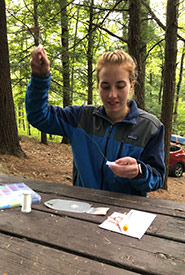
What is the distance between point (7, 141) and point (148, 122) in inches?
191

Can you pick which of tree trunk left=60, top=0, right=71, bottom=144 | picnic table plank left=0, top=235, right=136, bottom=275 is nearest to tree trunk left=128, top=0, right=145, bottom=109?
tree trunk left=60, top=0, right=71, bottom=144

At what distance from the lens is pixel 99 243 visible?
1107mm

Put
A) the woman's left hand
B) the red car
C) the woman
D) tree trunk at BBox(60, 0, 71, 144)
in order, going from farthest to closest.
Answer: the red car < tree trunk at BBox(60, 0, 71, 144) < the woman < the woman's left hand

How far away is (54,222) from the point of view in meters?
1.31

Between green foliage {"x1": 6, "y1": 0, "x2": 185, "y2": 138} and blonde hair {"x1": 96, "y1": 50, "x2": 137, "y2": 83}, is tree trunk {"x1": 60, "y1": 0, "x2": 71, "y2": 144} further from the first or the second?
blonde hair {"x1": 96, "y1": 50, "x2": 137, "y2": 83}

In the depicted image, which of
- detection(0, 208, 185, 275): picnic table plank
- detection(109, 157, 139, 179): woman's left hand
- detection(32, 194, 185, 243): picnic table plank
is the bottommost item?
detection(32, 194, 185, 243): picnic table plank

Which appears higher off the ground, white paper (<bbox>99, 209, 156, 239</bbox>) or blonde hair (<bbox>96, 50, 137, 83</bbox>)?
blonde hair (<bbox>96, 50, 137, 83</bbox>)

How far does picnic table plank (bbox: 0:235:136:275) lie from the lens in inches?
35.8

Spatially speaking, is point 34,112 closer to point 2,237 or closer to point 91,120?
point 91,120

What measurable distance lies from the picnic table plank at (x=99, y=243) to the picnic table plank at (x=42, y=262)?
0.04 meters

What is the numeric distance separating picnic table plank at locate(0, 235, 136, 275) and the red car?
33.9 feet

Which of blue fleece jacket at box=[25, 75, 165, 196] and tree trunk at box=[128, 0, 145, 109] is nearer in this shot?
blue fleece jacket at box=[25, 75, 165, 196]

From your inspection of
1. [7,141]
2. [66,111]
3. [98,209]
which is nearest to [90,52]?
[7,141]

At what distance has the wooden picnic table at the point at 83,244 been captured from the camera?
94cm
